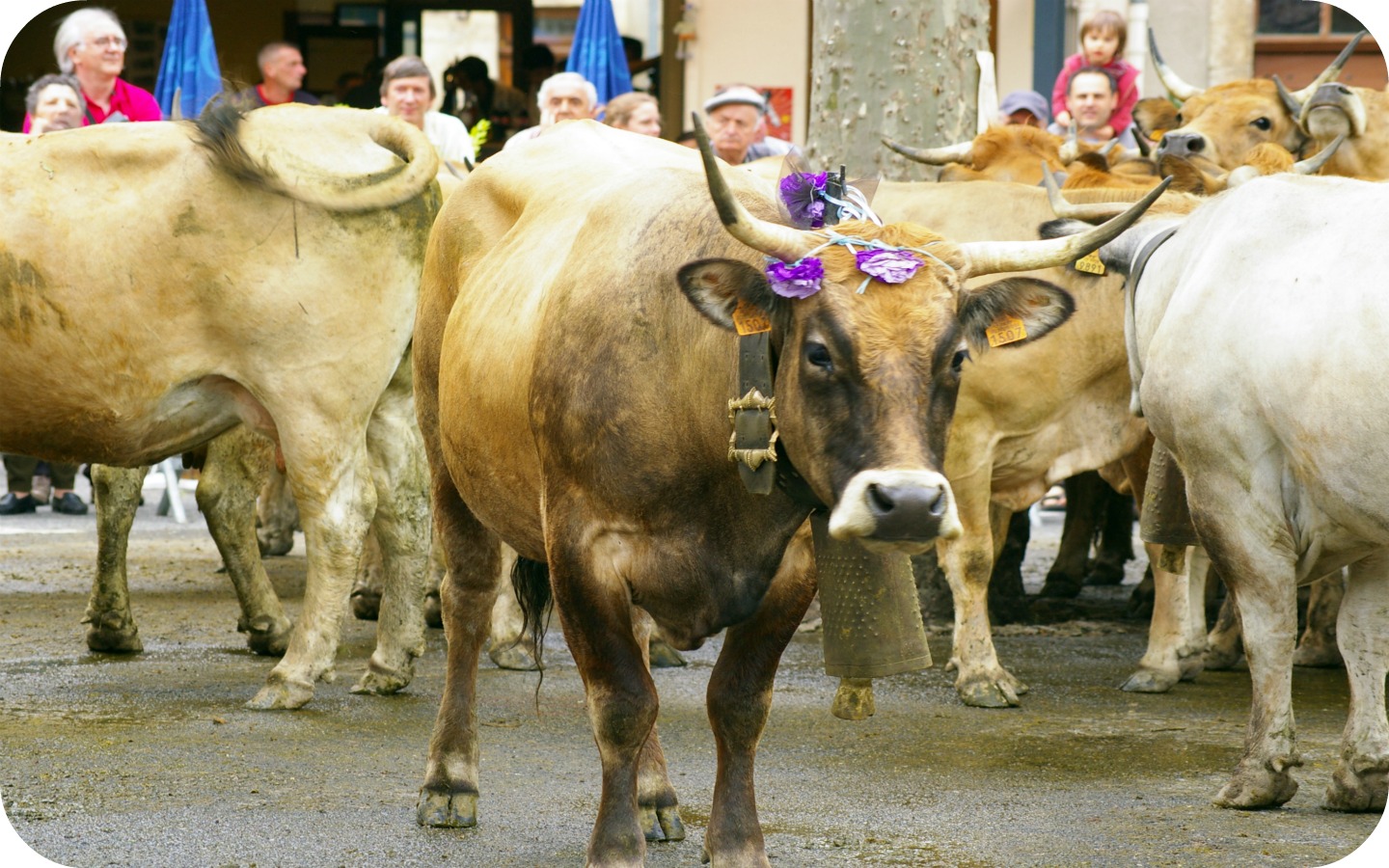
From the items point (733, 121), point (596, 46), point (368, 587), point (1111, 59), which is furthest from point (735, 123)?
point (368, 587)

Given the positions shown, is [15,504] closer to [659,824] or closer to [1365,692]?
[659,824]

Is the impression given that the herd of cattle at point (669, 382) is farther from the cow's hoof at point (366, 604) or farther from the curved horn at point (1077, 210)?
the cow's hoof at point (366, 604)

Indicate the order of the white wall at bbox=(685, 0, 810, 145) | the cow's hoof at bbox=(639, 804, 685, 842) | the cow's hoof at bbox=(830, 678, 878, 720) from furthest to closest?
the white wall at bbox=(685, 0, 810, 145) < the cow's hoof at bbox=(830, 678, 878, 720) < the cow's hoof at bbox=(639, 804, 685, 842)

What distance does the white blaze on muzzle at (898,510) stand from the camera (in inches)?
138

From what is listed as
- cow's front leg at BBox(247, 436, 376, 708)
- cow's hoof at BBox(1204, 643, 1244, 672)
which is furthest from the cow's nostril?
cow's hoof at BBox(1204, 643, 1244, 672)

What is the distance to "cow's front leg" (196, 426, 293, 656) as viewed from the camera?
7.19m

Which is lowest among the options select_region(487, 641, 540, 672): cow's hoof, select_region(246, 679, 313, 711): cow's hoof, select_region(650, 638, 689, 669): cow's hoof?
select_region(650, 638, 689, 669): cow's hoof

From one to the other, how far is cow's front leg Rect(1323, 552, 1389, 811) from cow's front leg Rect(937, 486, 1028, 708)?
1641 mm

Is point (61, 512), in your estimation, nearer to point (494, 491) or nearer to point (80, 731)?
point (80, 731)

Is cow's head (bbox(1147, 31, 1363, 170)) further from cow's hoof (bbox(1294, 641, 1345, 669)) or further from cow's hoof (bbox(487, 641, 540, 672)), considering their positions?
cow's hoof (bbox(487, 641, 540, 672))

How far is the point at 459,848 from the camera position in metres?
4.59

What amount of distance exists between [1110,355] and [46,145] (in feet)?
13.5

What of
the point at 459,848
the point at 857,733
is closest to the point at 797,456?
the point at 459,848

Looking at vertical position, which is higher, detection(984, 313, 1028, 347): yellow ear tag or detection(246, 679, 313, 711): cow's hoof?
detection(984, 313, 1028, 347): yellow ear tag
